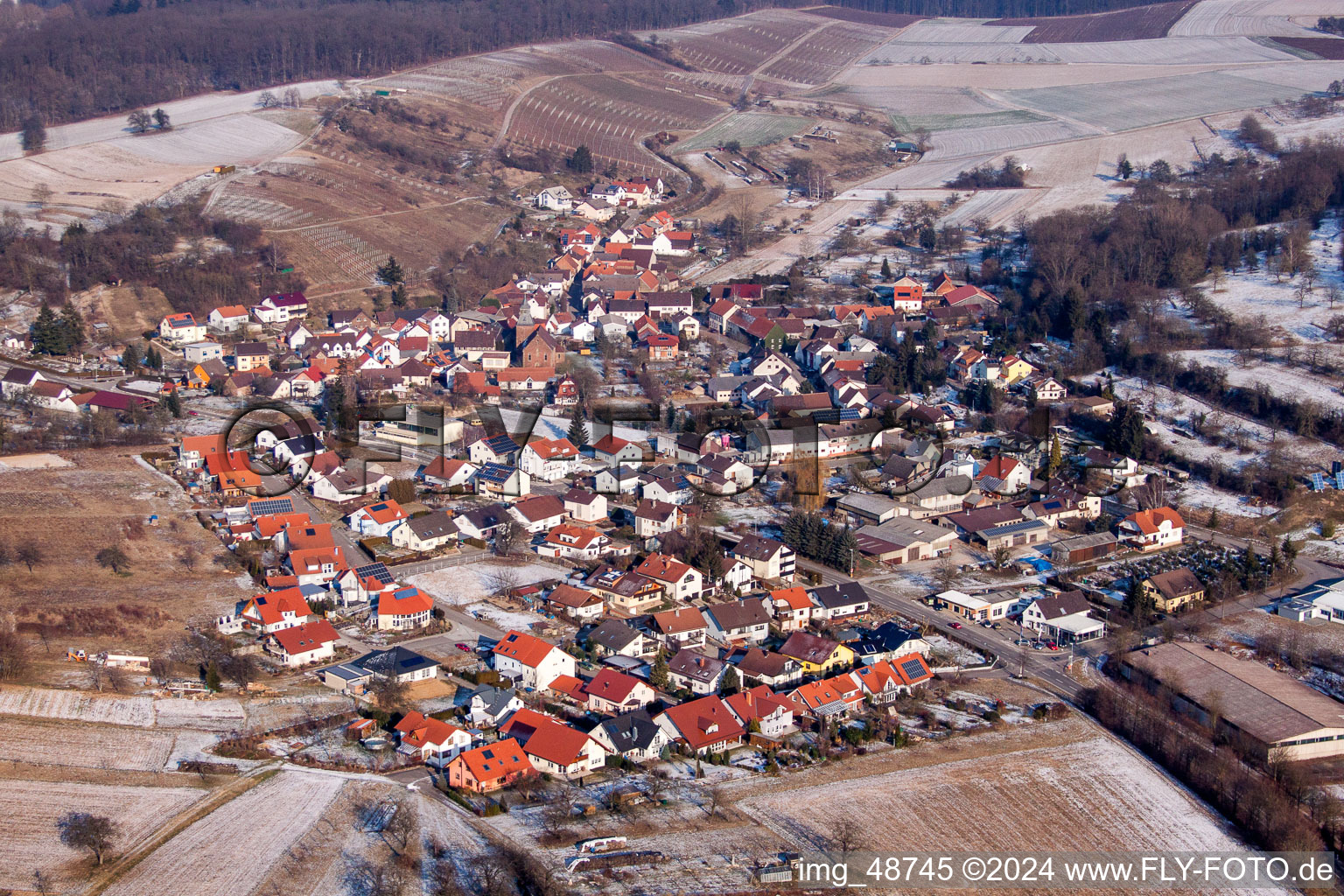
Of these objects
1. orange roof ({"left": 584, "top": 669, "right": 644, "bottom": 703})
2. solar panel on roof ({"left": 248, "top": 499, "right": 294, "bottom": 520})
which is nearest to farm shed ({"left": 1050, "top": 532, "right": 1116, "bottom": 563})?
orange roof ({"left": 584, "top": 669, "right": 644, "bottom": 703})

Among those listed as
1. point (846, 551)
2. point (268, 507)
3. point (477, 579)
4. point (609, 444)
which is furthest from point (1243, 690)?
point (268, 507)

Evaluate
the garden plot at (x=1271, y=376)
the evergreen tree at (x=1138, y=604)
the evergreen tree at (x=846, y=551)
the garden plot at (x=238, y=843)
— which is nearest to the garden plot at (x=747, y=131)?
the garden plot at (x=1271, y=376)

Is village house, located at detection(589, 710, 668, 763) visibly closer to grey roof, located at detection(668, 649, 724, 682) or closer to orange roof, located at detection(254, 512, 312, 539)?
grey roof, located at detection(668, 649, 724, 682)

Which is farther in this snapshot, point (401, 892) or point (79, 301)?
point (79, 301)

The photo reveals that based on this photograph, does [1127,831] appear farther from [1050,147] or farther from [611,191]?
[1050,147]

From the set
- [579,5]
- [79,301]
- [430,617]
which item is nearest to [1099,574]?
[430,617]

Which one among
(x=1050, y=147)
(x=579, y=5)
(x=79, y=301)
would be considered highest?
(x=579, y=5)
